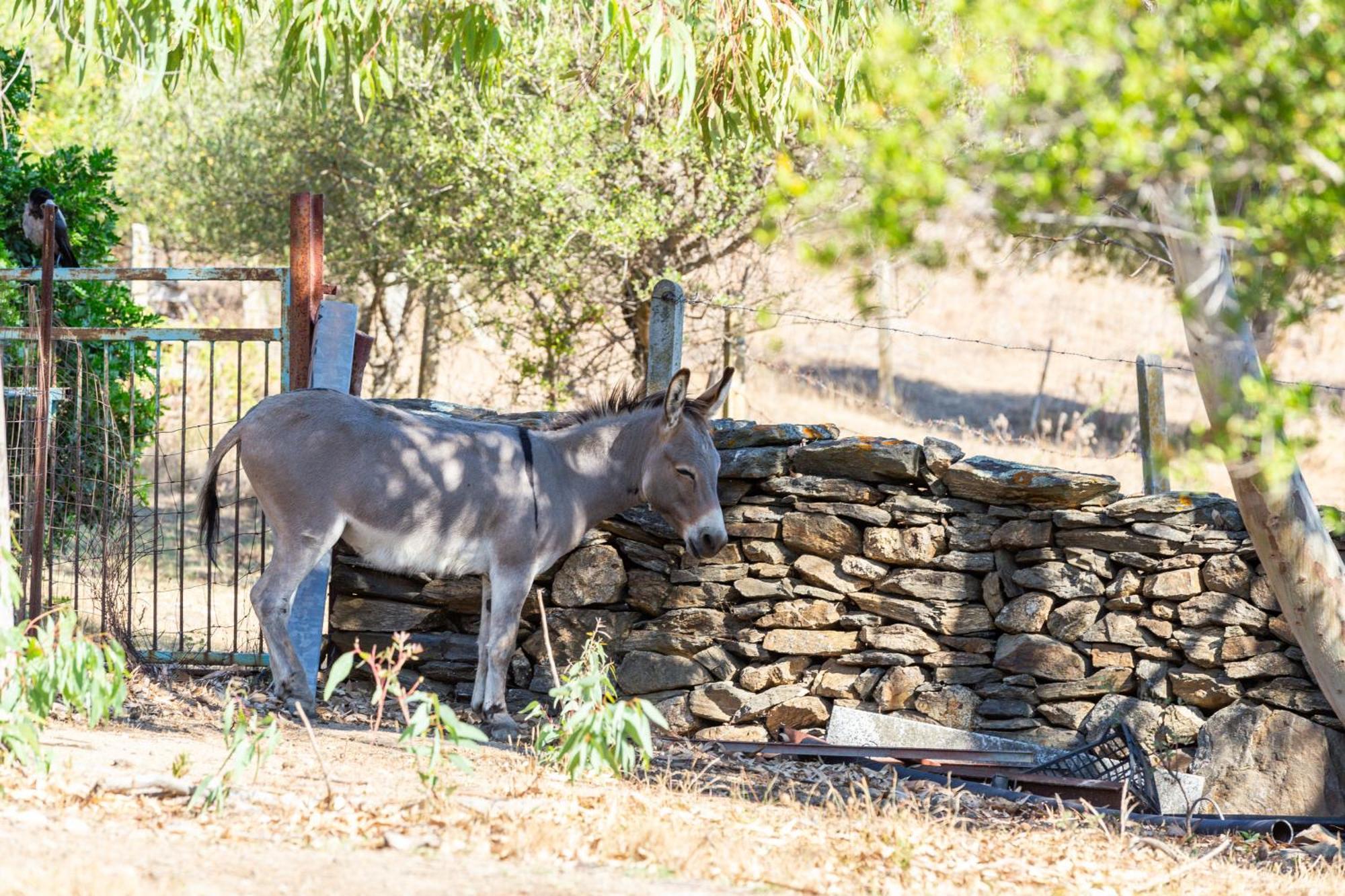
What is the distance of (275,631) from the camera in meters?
5.64

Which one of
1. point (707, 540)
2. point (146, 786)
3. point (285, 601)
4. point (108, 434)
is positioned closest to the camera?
point (146, 786)

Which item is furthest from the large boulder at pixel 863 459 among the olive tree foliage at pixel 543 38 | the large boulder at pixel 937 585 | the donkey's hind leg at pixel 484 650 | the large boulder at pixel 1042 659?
the olive tree foliage at pixel 543 38

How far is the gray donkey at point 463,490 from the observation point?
18.6 feet

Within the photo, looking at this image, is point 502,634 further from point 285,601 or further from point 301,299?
point 301,299

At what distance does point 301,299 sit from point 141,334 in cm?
81

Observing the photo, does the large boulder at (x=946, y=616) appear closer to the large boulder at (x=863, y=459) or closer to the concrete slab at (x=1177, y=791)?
the large boulder at (x=863, y=459)

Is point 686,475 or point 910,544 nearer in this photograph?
point 686,475

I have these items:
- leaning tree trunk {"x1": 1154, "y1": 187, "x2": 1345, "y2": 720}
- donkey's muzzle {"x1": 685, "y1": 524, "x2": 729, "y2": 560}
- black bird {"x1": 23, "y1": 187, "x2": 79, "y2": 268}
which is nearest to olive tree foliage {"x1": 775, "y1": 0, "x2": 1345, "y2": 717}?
leaning tree trunk {"x1": 1154, "y1": 187, "x2": 1345, "y2": 720}

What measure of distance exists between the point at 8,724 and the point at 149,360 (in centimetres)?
534

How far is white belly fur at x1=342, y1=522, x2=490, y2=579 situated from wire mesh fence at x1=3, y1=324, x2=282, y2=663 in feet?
1.50

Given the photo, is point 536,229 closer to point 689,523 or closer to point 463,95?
point 463,95

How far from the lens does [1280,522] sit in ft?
17.4

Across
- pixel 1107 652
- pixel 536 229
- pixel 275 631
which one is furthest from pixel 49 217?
pixel 1107 652

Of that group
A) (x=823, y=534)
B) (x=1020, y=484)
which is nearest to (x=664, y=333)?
(x=823, y=534)
